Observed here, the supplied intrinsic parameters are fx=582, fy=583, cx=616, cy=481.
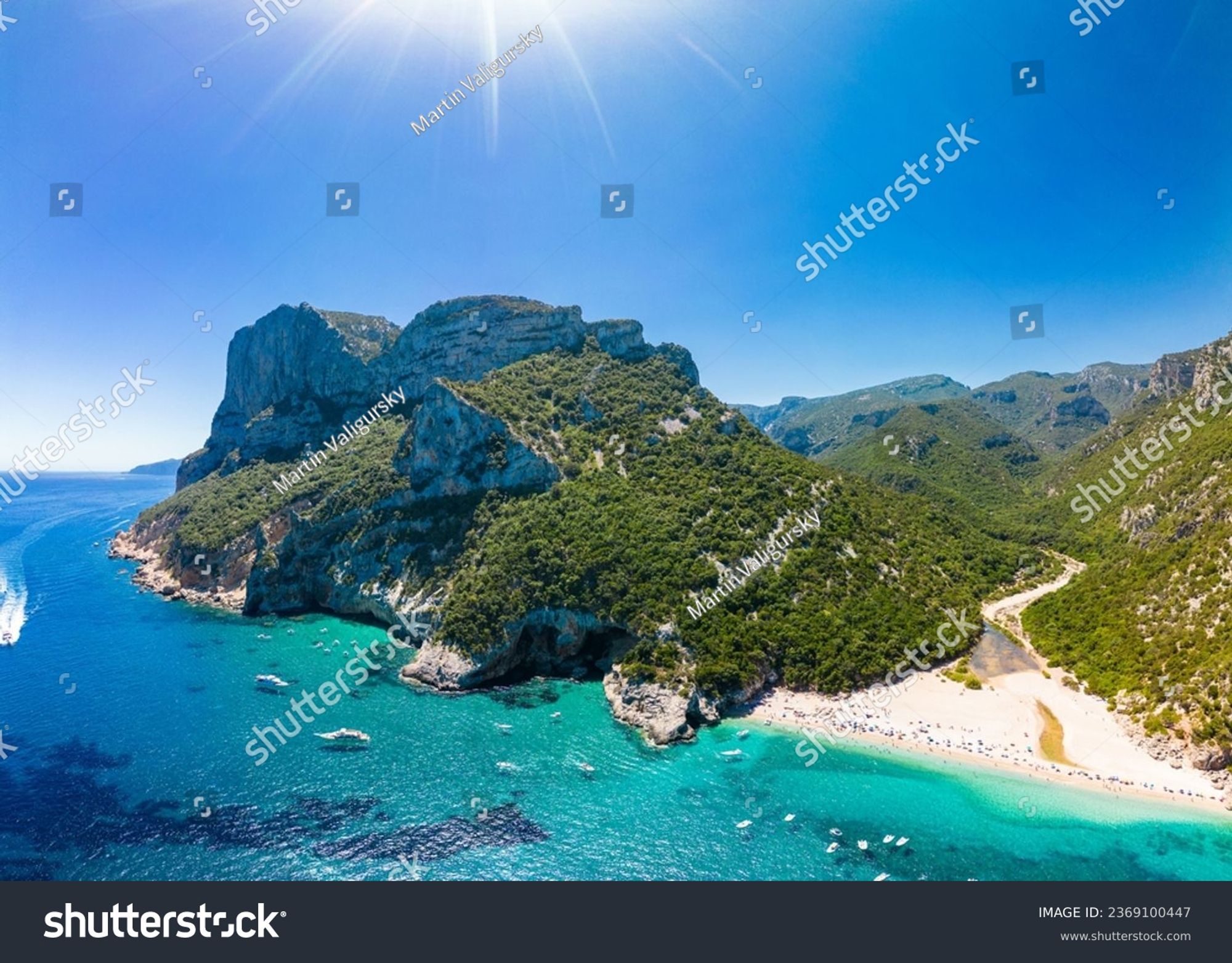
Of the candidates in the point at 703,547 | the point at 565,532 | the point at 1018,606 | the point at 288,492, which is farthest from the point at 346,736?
the point at 1018,606

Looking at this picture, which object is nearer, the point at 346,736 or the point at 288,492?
the point at 346,736

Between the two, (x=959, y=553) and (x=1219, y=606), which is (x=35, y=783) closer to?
(x=1219, y=606)

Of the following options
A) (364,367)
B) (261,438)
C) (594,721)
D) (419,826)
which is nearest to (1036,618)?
(594,721)

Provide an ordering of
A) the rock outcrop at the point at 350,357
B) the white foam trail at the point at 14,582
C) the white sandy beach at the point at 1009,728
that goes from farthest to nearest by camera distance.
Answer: the rock outcrop at the point at 350,357, the white foam trail at the point at 14,582, the white sandy beach at the point at 1009,728

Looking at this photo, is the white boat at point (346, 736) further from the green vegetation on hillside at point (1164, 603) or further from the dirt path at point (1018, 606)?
the dirt path at point (1018, 606)

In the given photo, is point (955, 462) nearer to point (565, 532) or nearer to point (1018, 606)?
point (1018, 606)

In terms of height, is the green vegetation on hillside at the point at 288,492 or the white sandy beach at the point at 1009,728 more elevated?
the green vegetation on hillside at the point at 288,492

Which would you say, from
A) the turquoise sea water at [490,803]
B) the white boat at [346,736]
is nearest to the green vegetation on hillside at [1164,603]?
the turquoise sea water at [490,803]
